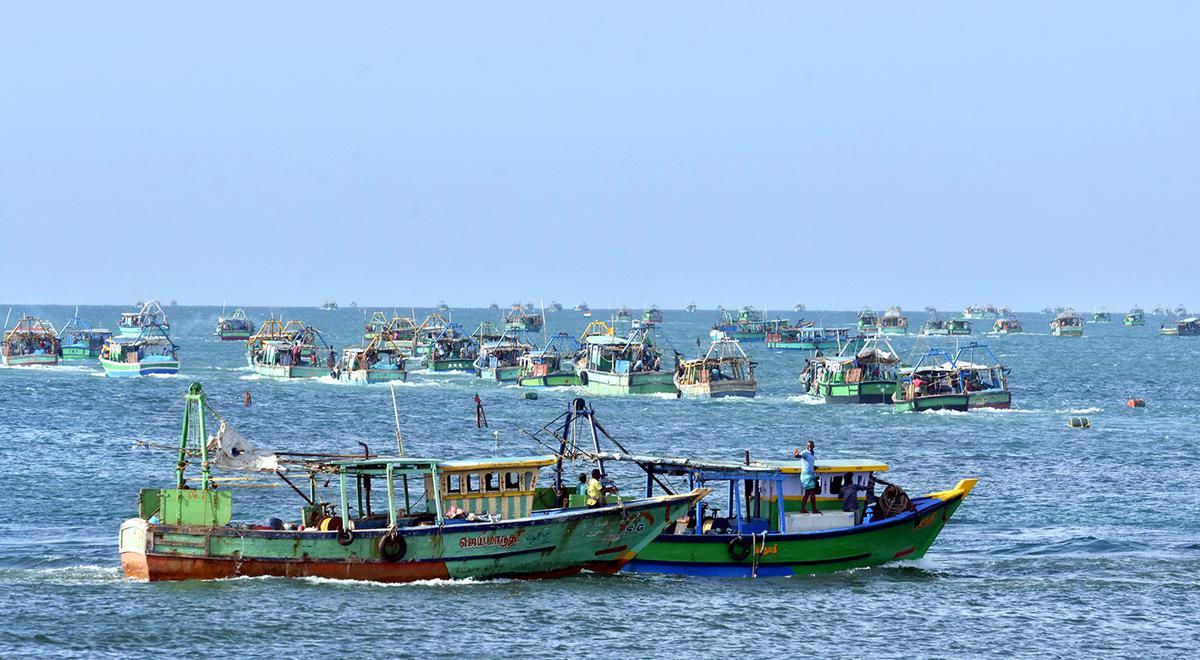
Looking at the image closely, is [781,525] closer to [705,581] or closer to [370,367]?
[705,581]

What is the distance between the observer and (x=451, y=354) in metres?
156

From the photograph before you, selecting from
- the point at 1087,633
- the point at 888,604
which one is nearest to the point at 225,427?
the point at 888,604

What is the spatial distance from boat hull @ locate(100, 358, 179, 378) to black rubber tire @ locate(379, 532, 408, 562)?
10293cm

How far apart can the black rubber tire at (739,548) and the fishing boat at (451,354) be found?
10989 cm

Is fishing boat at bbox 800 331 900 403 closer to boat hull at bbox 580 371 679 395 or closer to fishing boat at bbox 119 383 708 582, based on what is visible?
boat hull at bbox 580 371 679 395

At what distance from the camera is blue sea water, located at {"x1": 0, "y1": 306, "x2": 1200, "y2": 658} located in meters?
37.4

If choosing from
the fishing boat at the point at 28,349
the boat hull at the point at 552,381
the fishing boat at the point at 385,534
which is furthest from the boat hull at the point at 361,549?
the fishing boat at the point at 28,349

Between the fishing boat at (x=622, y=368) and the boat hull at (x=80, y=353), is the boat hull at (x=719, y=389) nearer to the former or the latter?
the fishing boat at (x=622, y=368)

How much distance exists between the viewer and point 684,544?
143 feet

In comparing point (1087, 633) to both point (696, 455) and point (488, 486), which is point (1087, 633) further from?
point (696, 455)

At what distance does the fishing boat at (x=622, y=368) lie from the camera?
122188 mm

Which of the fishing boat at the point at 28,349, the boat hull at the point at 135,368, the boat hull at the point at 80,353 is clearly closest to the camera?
the boat hull at the point at 135,368

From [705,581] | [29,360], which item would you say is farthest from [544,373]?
[705,581]

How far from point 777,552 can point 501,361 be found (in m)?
98.1
